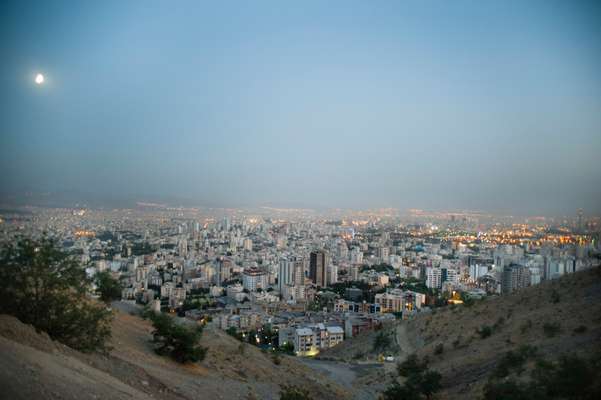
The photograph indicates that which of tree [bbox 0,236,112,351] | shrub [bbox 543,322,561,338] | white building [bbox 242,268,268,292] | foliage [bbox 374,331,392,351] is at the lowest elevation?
white building [bbox 242,268,268,292]

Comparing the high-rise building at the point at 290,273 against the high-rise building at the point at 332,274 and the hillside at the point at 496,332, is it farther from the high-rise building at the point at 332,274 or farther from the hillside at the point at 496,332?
the hillside at the point at 496,332

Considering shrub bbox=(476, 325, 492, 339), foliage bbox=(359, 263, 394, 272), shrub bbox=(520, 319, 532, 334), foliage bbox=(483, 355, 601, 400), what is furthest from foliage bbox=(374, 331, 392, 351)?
foliage bbox=(359, 263, 394, 272)

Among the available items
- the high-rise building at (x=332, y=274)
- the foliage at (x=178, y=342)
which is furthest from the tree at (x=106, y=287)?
the high-rise building at (x=332, y=274)

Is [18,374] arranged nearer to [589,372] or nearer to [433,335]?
[589,372]

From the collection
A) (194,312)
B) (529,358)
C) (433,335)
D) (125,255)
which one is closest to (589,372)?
(529,358)

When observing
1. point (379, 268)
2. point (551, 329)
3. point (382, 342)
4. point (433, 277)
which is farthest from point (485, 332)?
point (379, 268)

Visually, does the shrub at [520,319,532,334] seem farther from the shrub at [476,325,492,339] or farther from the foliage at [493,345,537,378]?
the foliage at [493,345,537,378]
